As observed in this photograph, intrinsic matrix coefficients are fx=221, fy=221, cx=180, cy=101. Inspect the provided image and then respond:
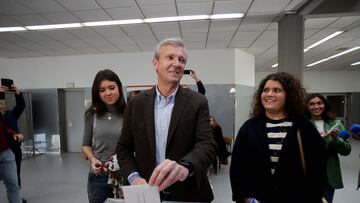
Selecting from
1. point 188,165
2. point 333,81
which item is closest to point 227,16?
point 188,165

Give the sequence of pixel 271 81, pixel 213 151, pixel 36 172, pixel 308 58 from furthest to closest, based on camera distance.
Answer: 1. pixel 308 58
2. pixel 36 172
3. pixel 271 81
4. pixel 213 151

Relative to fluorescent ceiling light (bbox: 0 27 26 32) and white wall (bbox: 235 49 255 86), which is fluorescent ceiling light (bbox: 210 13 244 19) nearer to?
white wall (bbox: 235 49 255 86)

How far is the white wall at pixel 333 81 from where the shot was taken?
9.77 meters

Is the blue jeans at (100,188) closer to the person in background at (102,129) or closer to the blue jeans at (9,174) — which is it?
the person in background at (102,129)

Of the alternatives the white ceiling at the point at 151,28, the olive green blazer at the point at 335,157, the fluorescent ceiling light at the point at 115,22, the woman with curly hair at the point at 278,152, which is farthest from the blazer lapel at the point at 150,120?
the fluorescent ceiling light at the point at 115,22

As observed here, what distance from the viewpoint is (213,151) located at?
920 millimetres

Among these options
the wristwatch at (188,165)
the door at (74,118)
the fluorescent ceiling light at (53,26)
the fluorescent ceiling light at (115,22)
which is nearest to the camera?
the wristwatch at (188,165)

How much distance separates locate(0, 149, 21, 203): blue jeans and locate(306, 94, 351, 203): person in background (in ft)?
10.6

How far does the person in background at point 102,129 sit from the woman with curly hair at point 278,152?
2.92 ft

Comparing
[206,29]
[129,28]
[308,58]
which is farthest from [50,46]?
[308,58]

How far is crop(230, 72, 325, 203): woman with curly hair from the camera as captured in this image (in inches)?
52.9

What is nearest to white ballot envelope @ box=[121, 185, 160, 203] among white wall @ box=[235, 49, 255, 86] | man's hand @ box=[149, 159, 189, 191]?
man's hand @ box=[149, 159, 189, 191]

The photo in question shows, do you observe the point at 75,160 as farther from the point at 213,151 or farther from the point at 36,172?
the point at 213,151

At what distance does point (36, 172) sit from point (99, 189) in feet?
14.3
